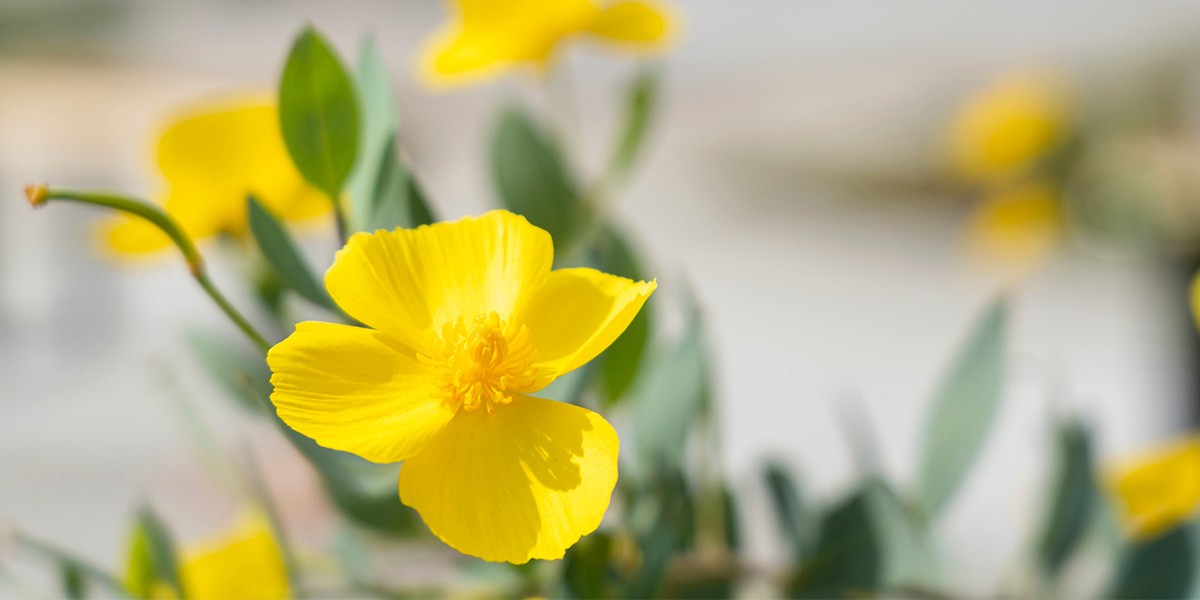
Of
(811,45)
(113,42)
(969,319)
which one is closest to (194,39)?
(113,42)

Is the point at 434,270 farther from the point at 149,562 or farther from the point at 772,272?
the point at 772,272

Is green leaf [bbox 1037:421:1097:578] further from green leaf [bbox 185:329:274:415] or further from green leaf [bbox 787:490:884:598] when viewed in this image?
green leaf [bbox 185:329:274:415]

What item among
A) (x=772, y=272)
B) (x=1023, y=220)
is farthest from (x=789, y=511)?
(x=772, y=272)

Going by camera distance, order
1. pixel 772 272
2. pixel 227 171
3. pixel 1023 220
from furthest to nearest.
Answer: pixel 772 272 < pixel 1023 220 < pixel 227 171

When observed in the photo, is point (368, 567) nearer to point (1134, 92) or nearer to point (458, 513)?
point (458, 513)

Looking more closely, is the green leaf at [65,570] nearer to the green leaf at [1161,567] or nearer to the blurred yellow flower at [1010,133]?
the green leaf at [1161,567]

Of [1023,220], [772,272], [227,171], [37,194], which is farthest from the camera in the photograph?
[772,272]
